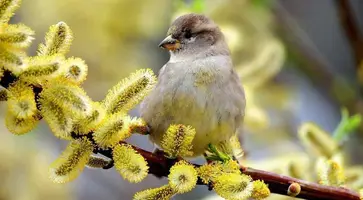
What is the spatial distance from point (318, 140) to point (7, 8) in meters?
0.88

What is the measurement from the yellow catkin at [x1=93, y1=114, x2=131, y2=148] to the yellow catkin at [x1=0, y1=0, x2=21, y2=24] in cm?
20

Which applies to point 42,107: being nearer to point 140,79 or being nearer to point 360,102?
point 140,79

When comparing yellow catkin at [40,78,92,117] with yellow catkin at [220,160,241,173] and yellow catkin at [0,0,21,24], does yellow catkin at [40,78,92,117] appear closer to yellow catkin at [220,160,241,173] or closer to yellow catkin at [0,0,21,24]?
yellow catkin at [0,0,21,24]

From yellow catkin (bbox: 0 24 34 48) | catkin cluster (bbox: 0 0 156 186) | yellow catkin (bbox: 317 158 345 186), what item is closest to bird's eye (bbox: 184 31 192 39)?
yellow catkin (bbox: 317 158 345 186)

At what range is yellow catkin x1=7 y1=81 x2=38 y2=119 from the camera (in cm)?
90

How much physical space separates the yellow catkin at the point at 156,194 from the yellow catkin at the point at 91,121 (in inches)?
4.9

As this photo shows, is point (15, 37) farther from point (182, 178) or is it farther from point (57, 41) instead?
point (182, 178)

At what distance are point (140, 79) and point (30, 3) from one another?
1646 millimetres

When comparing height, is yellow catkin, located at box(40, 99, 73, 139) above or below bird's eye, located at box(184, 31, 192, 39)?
below

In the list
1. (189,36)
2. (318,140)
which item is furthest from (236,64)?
(318,140)

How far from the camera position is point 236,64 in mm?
1933

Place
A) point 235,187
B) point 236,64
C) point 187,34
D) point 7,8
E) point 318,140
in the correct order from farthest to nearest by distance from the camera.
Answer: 1. point 236,64
2. point 187,34
3. point 318,140
4. point 235,187
5. point 7,8

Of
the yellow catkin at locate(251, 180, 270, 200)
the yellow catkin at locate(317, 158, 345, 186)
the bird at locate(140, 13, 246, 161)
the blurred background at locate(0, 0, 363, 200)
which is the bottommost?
the yellow catkin at locate(251, 180, 270, 200)

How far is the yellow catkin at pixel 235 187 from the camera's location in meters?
0.99
